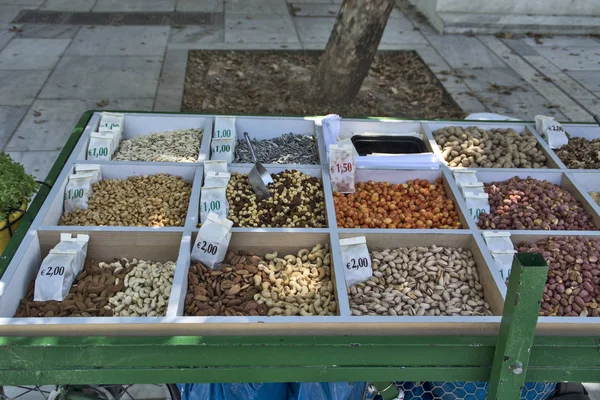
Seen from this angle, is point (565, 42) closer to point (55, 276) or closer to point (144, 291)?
point (144, 291)

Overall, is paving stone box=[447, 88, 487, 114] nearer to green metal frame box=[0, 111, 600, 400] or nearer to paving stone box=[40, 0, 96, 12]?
green metal frame box=[0, 111, 600, 400]

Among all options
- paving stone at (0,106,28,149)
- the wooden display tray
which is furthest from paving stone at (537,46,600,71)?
paving stone at (0,106,28,149)

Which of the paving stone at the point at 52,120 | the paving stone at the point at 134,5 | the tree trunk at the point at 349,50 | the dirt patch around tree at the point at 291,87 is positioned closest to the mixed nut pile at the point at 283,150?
the tree trunk at the point at 349,50

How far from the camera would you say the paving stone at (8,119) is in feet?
18.5

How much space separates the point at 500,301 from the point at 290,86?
15.7 ft

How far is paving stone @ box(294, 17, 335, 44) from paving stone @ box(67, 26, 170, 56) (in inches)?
77.6

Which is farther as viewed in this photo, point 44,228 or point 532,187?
point 532,187

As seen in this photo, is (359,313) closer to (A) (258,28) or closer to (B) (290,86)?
(B) (290,86)

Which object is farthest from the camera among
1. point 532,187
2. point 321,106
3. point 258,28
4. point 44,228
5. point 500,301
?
point 258,28

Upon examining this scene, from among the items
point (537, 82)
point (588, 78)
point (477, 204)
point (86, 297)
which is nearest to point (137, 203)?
point (86, 297)

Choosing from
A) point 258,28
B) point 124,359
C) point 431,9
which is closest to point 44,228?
point 124,359

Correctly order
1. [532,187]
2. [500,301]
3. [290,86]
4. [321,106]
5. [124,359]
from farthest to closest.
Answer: [290,86], [321,106], [532,187], [500,301], [124,359]

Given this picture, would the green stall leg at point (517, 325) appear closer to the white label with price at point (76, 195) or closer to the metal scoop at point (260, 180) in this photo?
the metal scoop at point (260, 180)

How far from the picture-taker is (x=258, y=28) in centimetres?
862
